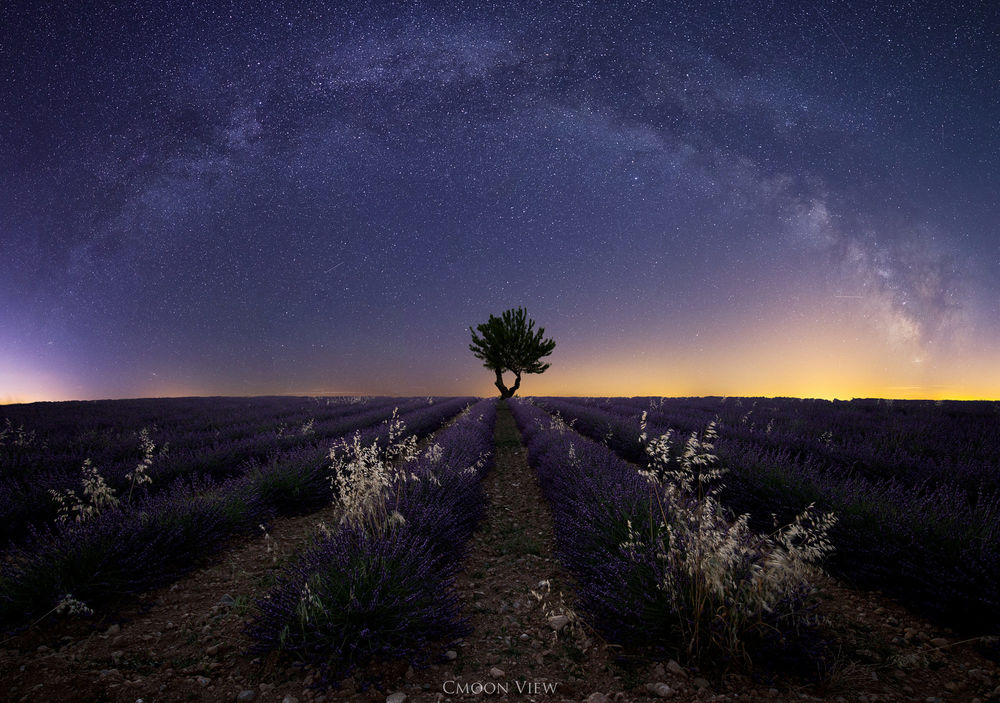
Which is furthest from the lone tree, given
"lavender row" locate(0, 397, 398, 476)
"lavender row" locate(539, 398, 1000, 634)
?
"lavender row" locate(539, 398, 1000, 634)

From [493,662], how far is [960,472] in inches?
260

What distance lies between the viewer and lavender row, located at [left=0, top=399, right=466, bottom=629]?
2891 millimetres

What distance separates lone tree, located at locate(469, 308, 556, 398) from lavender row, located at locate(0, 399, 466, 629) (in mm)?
32610

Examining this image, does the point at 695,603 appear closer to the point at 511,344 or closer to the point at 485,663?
the point at 485,663

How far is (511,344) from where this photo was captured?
37.8m

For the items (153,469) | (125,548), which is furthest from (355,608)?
(153,469)

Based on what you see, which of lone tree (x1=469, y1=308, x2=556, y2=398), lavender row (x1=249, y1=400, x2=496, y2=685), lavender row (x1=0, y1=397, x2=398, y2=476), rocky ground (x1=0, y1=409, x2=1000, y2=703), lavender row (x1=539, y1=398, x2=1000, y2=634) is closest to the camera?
rocky ground (x1=0, y1=409, x2=1000, y2=703)

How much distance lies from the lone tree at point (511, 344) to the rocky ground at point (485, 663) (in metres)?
34.3

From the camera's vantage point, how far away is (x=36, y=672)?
2.32 meters

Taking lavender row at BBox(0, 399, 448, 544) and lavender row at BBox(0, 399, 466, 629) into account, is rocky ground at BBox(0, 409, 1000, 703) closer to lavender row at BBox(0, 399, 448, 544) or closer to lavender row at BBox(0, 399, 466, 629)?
lavender row at BBox(0, 399, 466, 629)

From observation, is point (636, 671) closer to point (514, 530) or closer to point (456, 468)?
point (514, 530)

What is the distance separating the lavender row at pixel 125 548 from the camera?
9.48 ft

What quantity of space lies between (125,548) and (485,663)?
3.33 metres

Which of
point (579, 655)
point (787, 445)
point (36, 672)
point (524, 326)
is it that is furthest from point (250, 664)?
point (524, 326)
